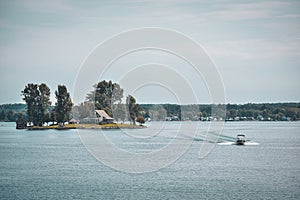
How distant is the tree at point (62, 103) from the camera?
12631 centimetres

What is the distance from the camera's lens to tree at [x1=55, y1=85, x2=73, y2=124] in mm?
126312

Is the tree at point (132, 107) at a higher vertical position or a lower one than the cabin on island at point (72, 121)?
higher

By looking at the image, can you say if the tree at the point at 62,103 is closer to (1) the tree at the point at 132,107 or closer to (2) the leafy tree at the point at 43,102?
(2) the leafy tree at the point at 43,102

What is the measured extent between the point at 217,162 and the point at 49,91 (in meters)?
88.6

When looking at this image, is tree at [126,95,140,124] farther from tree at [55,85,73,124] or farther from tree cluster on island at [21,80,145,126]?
tree at [55,85,73,124]

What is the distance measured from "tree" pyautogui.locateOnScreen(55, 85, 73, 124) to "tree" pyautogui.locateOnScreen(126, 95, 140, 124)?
1651 centimetres

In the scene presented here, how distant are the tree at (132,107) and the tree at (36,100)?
21811 mm

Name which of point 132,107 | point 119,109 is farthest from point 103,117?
point 132,107

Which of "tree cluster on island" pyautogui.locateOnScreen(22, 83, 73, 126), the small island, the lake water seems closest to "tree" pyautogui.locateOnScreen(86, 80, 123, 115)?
the small island

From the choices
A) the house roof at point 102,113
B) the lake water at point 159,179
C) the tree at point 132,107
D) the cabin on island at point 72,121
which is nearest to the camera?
the lake water at point 159,179

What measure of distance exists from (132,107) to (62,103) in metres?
19.9

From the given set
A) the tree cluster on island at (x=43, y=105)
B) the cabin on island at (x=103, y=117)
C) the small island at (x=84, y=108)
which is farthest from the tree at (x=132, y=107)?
the tree cluster on island at (x=43, y=105)

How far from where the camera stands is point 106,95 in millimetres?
136375

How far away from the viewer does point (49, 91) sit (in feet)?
438
